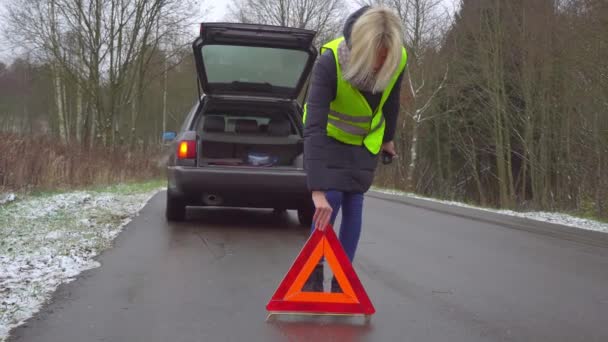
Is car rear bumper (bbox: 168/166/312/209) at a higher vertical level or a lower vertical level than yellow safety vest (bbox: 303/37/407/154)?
lower

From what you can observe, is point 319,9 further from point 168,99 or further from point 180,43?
point 180,43

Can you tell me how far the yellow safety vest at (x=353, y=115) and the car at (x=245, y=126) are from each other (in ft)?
10.7

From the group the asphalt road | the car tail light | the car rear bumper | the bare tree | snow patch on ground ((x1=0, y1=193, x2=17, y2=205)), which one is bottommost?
snow patch on ground ((x1=0, y1=193, x2=17, y2=205))

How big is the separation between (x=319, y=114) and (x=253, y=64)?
13.2 feet

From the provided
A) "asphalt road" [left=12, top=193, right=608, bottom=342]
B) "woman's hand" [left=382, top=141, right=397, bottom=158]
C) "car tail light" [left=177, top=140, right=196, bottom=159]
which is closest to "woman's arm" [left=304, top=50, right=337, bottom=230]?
"woman's hand" [left=382, top=141, right=397, bottom=158]

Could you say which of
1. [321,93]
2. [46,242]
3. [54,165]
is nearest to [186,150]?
[46,242]

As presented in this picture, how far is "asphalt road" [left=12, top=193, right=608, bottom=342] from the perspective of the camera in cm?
346

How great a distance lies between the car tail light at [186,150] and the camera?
7176 mm

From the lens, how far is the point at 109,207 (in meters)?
9.53

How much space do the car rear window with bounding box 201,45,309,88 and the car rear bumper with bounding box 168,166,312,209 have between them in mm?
1208

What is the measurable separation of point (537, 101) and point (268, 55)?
1815cm

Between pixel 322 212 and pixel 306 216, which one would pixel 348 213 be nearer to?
pixel 322 212

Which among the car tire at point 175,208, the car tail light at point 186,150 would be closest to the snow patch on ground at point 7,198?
the car tire at point 175,208

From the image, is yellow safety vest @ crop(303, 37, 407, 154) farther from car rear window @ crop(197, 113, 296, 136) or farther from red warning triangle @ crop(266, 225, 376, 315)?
car rear window @ crop(197, 113, 296, 136)
